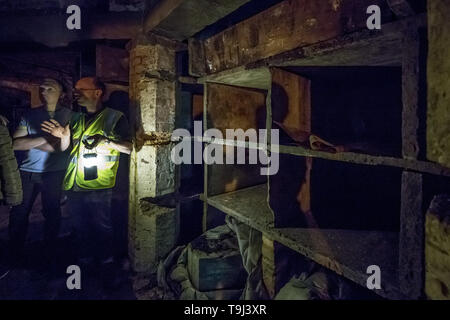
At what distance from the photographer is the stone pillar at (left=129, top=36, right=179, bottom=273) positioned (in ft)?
8.41

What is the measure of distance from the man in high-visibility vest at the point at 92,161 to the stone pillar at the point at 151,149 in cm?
25

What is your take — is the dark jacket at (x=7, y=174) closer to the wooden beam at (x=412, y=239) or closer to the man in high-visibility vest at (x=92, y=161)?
the man in high-visibility vest at (x=92, y=161)

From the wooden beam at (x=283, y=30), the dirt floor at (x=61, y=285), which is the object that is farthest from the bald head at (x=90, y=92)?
the dirt floor at (x=61, y=285)

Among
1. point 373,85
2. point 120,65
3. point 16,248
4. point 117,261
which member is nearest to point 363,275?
point 373,85

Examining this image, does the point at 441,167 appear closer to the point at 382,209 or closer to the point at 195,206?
the point at 382,209

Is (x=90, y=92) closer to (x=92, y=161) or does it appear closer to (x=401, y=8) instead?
(x=92, y=161)

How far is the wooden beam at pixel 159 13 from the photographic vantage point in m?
2.08

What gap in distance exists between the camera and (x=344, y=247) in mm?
1585

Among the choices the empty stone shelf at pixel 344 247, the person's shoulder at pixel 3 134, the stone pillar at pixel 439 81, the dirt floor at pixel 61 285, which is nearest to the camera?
the stone pillar at pixel 439 81

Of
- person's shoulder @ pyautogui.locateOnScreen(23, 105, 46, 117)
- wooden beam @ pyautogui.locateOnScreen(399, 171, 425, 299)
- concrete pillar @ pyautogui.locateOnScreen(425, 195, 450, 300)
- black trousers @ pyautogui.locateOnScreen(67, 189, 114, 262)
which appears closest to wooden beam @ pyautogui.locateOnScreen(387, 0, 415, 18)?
wooden beam @ pyautogui.locateOnScreen(399, 171, 425, 299)

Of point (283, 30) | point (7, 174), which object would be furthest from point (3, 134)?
point (283, 30)

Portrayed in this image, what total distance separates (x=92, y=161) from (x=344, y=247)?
2599 millimetres

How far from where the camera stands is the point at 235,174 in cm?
290

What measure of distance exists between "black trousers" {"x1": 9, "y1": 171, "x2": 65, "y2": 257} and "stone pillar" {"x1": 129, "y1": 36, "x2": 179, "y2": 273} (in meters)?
1.14
